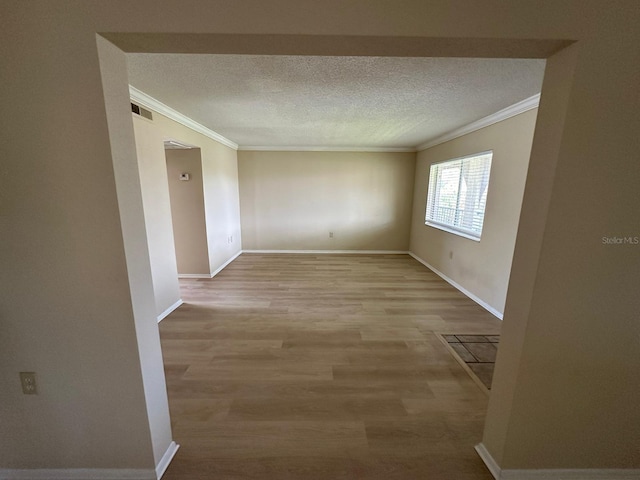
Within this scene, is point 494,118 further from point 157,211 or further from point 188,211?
point 188,211

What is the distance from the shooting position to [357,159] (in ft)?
17.5

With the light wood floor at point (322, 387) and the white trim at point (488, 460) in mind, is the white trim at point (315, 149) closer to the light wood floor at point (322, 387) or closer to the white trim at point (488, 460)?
the light wood floor at point (322, 387)

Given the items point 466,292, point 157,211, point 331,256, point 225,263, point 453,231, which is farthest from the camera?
point 331,256

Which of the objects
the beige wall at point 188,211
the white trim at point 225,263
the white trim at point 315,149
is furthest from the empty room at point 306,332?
the white trim at point 315,149

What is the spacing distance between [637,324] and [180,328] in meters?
3.40

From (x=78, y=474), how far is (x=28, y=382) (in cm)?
57

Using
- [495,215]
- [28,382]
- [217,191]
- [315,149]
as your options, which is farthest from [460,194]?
[28,382]

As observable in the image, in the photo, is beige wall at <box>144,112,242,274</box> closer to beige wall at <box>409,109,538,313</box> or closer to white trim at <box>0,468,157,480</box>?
white trim at <box>0,468,157,480</box>

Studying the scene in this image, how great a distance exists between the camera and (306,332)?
2.54 metres

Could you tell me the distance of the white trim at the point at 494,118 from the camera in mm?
2381

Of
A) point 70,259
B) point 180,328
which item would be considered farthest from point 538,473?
point 180,328

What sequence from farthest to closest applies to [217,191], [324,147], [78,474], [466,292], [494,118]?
[324,147] < [217,191] < [466,292] < [494,118] < [78,474]

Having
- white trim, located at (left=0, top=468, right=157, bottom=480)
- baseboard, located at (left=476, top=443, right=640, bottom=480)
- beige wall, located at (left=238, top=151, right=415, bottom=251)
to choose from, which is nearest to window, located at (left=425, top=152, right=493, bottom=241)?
beige wall, located at (left=238, top=151, right=415, bottom=251)

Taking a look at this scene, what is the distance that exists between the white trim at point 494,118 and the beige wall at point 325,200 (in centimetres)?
137
